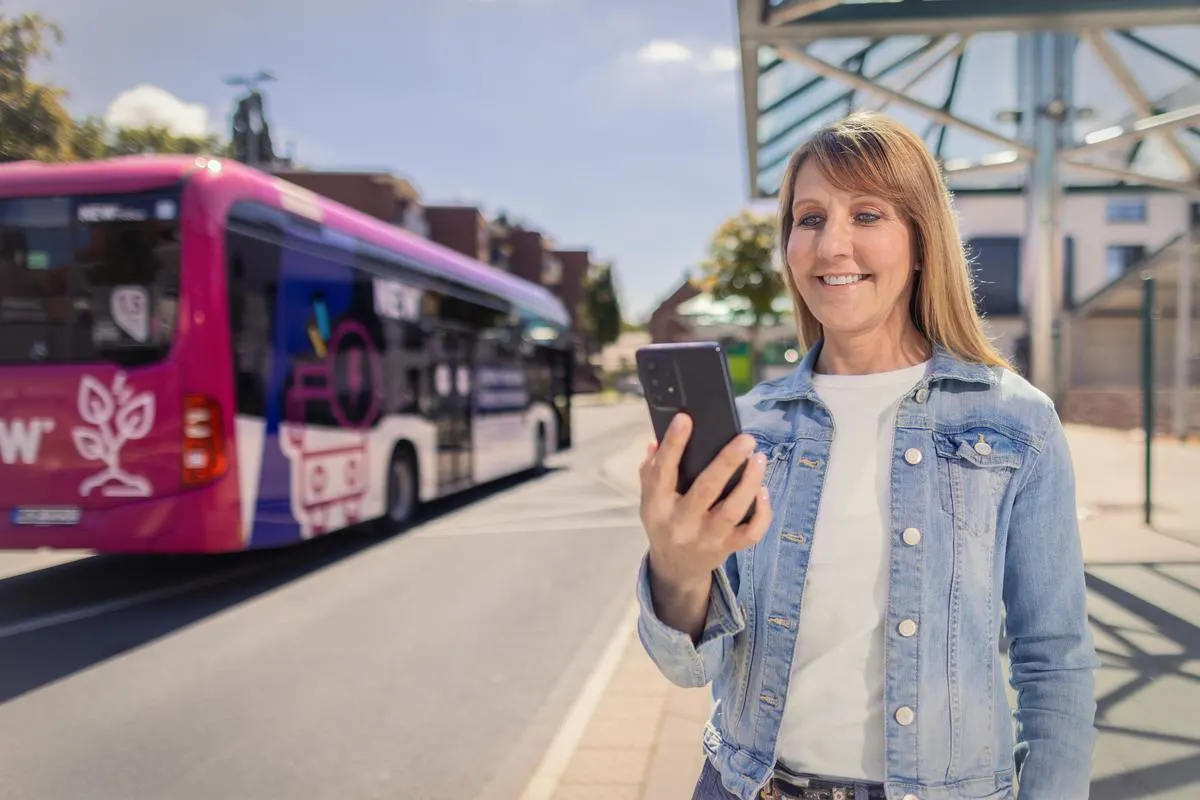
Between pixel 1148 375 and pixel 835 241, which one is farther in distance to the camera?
pixel 1148 375

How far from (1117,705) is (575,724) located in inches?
97.1

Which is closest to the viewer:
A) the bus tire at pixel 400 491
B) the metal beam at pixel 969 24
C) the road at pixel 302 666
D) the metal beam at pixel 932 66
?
the road at pixel 302 666

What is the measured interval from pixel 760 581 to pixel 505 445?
12.1 metres

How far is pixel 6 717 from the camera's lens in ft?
14.9

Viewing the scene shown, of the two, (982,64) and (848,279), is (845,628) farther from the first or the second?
(982,64)

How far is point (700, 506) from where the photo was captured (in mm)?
1239

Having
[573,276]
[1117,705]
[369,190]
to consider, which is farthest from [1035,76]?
[573,276]

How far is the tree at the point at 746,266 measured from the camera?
34.4m

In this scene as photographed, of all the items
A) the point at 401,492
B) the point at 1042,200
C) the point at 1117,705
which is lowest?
the point at 1117,705

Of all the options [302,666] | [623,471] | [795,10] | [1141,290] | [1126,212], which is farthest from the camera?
[1126,212]

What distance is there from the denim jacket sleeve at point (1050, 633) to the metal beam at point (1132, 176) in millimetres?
7693

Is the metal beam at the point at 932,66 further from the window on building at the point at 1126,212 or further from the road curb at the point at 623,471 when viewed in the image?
the window on building at the point at 1126,212

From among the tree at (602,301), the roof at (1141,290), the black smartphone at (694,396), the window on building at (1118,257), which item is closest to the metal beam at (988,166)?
the black smartphone at (694,396)

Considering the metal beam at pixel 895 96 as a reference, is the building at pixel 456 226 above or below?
above
